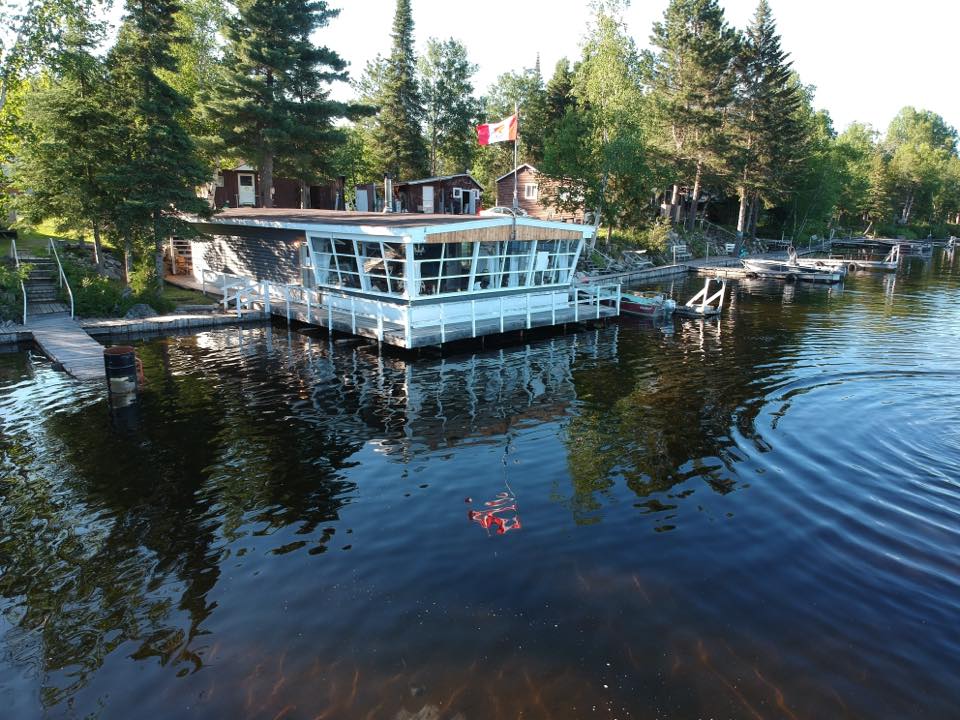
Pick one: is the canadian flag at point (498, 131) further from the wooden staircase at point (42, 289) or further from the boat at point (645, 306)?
the wooden staircase at point (42, 289)

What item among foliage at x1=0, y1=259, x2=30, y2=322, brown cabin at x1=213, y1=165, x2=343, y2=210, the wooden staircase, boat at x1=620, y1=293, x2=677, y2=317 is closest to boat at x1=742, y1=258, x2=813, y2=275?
boat at x1=620, y1=293, x2=677, y2=317

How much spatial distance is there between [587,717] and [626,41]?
177 feet

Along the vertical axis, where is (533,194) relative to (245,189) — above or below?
above

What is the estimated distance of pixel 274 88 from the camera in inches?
1366

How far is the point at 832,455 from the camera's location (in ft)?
39.8

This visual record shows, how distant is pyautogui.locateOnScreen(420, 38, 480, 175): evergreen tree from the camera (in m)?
61.8

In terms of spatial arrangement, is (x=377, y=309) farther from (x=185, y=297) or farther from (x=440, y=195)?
(x=440, y=195)

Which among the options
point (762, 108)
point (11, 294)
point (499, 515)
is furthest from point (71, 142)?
point (762, 108)

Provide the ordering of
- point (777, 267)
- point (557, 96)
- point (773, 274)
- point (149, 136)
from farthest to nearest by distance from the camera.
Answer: point (557, 96) → point (777, 267) → point (773, 274) → point (149, 136)

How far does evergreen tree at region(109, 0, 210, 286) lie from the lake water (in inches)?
358

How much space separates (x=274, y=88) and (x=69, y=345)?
2164cm

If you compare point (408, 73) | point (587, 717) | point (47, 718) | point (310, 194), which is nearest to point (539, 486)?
point (587, 717)

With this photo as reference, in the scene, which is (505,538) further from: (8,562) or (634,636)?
(8,562)

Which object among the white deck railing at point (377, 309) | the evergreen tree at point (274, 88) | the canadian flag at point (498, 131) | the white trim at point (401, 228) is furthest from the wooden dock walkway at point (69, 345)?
the evergreen tree at point (274, 88)
